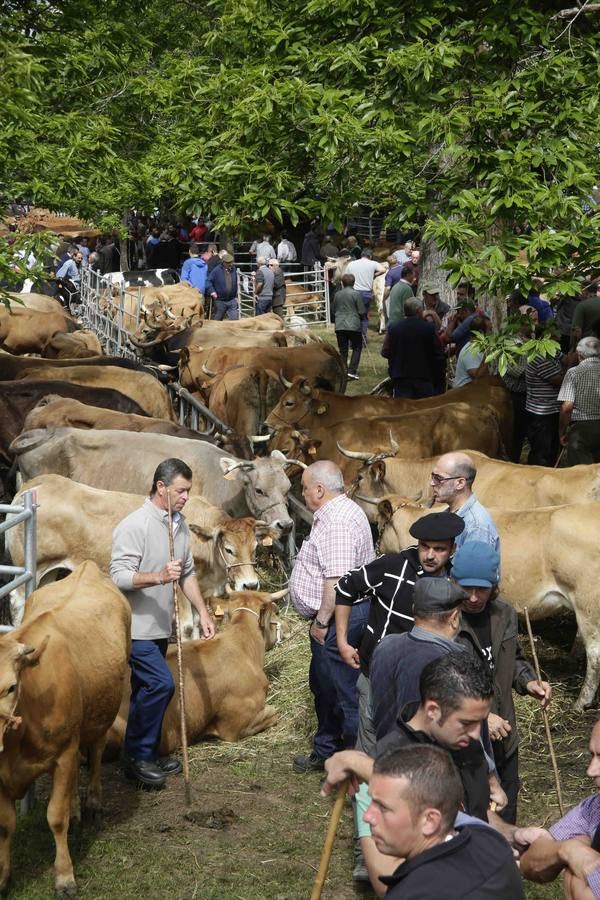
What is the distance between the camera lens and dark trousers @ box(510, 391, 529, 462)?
13.6 metres

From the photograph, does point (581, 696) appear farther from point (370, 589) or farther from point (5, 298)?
point (5, 298)

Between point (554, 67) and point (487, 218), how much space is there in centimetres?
139

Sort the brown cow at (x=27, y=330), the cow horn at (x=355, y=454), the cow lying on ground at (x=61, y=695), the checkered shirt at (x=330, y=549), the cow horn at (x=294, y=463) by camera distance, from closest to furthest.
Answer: the cow lying on ground at (x=61, y=695) < the checkered shirt at (x=330, y=549) < the cow horn at (x=294, y=463) < the cow horn at (x=355, y=454) < the brown cow at (x=27, y=330)

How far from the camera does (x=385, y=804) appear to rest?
3.42m

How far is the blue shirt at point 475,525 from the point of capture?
257 inches

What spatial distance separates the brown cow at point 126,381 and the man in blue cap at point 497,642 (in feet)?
32.4

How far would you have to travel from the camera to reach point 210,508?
1026cm

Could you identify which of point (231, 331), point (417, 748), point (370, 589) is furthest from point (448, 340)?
point (417, 748)

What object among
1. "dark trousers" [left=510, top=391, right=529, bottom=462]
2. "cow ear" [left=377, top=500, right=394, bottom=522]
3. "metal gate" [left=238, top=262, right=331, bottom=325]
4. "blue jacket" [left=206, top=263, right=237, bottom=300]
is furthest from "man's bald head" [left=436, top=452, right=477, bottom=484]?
"metal gate" [left=238, top=262, right=331, bottom=325]

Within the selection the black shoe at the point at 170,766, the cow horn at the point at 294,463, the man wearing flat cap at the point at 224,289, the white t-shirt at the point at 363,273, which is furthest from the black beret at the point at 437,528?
the man wearing flat cap at the point at 224,289

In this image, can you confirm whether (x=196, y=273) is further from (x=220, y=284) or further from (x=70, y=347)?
(x=70, y=347)

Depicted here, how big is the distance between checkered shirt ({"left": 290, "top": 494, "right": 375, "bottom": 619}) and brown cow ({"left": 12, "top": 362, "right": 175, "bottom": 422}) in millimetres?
8296

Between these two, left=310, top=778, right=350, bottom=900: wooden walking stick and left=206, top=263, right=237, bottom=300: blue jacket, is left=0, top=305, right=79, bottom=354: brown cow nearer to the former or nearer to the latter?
left=206, top=263, right=237, bottom=300: blue jacket

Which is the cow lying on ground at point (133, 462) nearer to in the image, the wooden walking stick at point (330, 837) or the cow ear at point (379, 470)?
the cow ear at point (379, 470)
